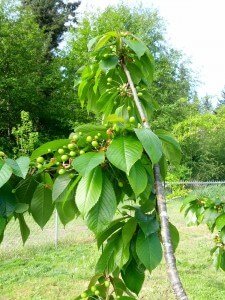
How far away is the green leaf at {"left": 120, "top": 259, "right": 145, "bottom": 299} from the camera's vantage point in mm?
913

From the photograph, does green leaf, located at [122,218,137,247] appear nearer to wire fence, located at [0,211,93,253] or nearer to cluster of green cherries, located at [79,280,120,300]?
cluster of green cherries, located at [79,280,120,300]

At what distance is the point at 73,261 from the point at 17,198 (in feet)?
15.1

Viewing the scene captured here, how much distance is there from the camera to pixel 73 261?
5199mm

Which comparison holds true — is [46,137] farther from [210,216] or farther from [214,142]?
[210,216]

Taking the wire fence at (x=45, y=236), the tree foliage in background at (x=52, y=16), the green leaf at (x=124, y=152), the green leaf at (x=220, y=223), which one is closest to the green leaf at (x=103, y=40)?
the green leaf at (x=124, y=152)

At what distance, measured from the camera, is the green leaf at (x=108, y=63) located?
1048 millimetres

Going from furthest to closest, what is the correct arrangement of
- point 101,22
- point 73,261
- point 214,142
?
point 101,22 → point 214,142 → point 73,261

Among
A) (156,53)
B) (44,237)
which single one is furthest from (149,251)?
(156,53)

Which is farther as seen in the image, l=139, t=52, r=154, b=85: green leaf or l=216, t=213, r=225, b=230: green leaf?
l=216, t=213, r=225, b=230: green leaf

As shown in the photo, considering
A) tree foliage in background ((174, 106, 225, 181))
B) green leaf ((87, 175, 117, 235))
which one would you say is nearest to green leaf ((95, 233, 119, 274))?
green leaf ((87, 175, 117, 235))

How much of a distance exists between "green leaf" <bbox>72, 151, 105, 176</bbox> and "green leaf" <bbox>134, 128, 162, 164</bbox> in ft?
0.26

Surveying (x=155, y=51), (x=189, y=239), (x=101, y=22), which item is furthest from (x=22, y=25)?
(x=189, y=239)

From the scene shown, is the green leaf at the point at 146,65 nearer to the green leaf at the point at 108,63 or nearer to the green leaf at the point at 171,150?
the green leaf at the point at 108,63

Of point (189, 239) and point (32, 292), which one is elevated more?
point (32, 292)
